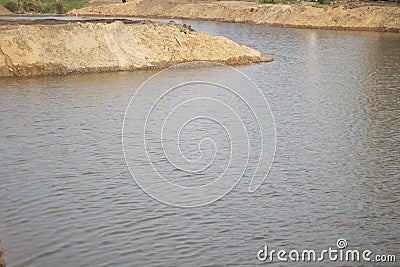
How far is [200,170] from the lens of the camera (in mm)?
13961

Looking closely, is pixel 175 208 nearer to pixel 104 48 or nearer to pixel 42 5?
pixel 104 48

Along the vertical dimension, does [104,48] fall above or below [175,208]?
above

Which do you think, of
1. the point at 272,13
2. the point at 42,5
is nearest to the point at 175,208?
the point at 272,13

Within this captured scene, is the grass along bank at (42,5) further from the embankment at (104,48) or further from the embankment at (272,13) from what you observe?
the embankment at (104,48)

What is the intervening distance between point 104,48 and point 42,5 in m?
43.9

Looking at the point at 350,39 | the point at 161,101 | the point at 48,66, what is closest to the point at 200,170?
the point at 161,101

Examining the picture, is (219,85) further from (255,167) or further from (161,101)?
(255,167)

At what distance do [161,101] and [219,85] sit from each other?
3846mm

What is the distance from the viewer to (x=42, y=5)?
68.9 metres

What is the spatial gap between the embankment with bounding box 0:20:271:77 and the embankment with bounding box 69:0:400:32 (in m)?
23.1

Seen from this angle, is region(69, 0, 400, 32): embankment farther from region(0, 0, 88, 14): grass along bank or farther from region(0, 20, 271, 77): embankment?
region(0, 20, 271, 77): embankment

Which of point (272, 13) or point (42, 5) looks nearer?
point (272, 13)

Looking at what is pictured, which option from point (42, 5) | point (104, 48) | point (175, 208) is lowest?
point (175, 208)

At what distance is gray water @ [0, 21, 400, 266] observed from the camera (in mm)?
9797
